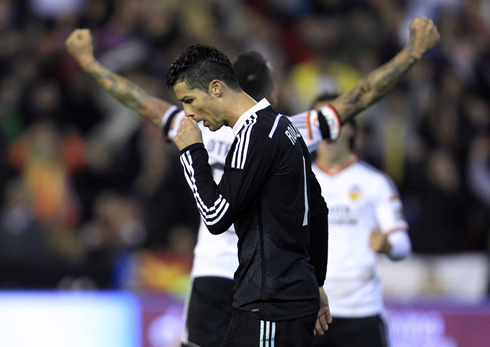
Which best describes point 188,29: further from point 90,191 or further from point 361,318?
point 361,318

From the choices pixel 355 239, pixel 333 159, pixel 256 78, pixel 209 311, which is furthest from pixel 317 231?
pixel 333 159

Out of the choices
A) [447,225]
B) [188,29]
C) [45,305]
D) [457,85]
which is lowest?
[45,305]

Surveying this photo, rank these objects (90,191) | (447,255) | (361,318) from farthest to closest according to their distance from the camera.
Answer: (90,191)
(447,255)
(361,318)

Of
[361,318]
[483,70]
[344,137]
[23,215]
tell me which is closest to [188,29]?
[23,215]

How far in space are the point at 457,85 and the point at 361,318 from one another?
638 cm

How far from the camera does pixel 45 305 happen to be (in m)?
7.20

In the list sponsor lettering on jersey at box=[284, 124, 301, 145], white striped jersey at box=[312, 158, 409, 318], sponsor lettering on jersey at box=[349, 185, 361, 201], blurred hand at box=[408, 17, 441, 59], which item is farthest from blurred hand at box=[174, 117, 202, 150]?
sponsor lettering on jersey at box=[349, 185, 361, 201]

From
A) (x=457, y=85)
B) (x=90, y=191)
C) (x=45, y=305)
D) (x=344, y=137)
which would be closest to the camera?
(x=344, y=137)

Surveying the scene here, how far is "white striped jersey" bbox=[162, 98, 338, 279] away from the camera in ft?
13.8

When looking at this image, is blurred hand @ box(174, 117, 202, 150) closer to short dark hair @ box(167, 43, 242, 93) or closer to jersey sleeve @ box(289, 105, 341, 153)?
short dark hair @ box(167, 43, 242, 93)

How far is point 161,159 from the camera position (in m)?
9.31

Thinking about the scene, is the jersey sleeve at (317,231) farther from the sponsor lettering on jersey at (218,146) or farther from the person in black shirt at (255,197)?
the sponsor lettering on jersey at (218,146)

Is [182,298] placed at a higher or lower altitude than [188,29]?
lower

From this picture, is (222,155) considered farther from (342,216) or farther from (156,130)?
(156,130)
